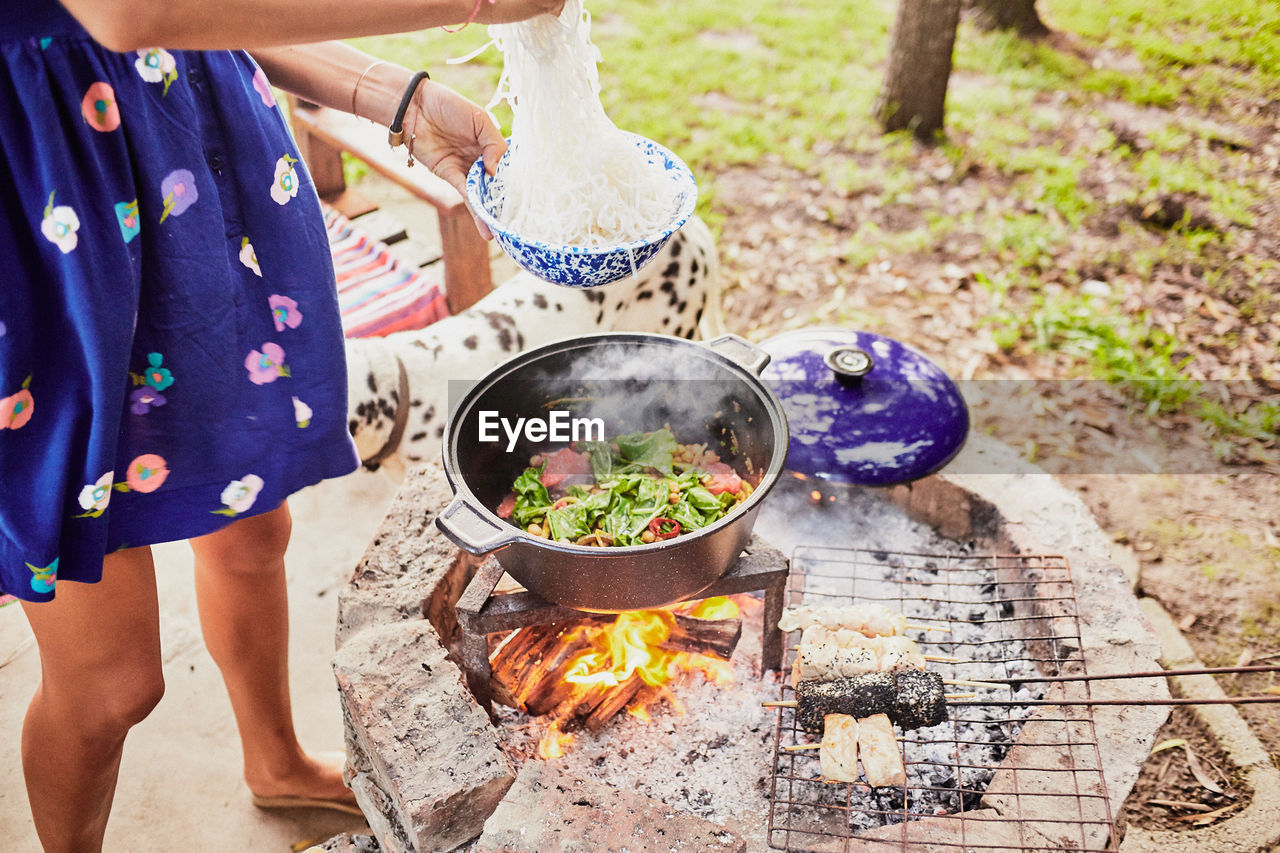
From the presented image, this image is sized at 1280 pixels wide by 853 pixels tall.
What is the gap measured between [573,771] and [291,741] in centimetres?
102

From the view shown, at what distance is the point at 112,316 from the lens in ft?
5.97

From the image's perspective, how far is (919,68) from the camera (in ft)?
21.5

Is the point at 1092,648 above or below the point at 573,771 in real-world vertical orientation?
above

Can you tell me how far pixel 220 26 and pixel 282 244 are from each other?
2.33 ft

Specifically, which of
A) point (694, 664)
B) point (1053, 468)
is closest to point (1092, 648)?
point (694, 664)

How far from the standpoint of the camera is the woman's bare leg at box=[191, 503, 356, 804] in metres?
2.55

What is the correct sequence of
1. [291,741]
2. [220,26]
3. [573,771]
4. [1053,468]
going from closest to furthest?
1. [220,26]
2. [573,771]
3. [291,741]
4. [1053,468]

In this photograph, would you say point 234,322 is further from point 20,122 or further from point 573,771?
point 573,771

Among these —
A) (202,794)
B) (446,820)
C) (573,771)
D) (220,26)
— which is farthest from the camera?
(202,794)

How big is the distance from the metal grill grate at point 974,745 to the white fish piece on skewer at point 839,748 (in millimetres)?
89

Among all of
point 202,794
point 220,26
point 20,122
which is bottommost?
point 202,794

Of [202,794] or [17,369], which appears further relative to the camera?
[202,794]

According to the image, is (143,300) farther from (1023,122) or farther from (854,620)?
(1023,122)

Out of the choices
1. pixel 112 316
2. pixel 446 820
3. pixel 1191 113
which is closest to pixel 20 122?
pixel 112 316
